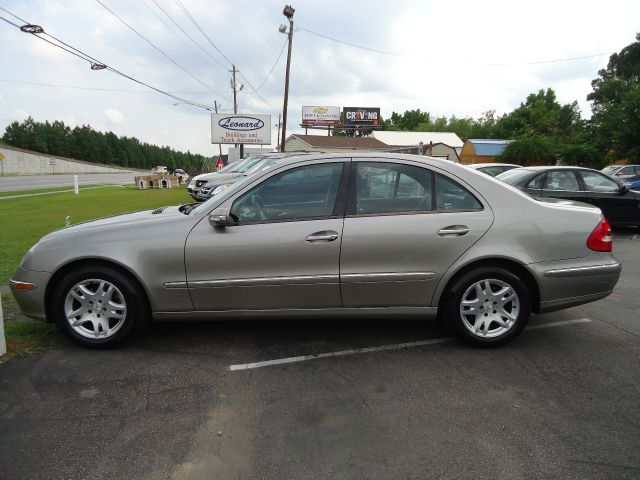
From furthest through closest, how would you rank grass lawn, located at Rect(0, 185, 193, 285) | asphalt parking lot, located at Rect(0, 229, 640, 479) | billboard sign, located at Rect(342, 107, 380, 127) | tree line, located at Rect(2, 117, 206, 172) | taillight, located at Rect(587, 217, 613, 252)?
tree line, located at Rect(2, 117, 206, 172)
billboard sign, located at Rect(342, 107, 380, 127)
grass lawn, located at Rect(0, 185, 193, 285)
taillight, located at Rect(587, 217, 613, 252)
asphalt parking lot, located at Rect(0, 229, 640, 479)

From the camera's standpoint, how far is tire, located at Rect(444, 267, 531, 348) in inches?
145

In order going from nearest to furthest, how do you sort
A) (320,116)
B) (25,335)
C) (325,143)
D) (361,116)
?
1. (25,335)
2. (325,143)
3. (320,116)
4. (361,116)

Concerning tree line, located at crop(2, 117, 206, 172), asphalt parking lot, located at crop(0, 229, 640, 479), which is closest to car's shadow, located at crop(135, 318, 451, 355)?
asphalt parking lot, located at crop(0, 229, 640, 479)

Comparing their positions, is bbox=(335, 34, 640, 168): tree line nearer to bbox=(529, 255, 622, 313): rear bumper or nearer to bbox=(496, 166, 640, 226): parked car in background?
bbox=(496, 166, 640, 226): parked car in background

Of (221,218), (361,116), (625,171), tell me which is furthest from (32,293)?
(361,116)

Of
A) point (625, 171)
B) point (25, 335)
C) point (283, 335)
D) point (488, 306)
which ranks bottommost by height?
point (25, 335)

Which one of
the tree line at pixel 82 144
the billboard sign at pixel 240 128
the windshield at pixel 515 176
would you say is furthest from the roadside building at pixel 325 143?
the windshield at pixel 515 176

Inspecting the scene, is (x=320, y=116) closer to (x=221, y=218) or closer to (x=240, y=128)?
(x=240, y=128)

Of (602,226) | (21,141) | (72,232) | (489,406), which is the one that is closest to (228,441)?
(489,406)

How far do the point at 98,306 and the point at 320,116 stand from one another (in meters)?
62.6

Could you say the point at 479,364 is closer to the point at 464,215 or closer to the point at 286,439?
the point at 464,215

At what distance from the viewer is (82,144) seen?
92.9 metres

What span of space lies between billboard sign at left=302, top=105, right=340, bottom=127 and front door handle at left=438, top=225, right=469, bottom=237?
61.9 meters

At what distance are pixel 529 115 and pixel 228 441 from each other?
60.8 m
